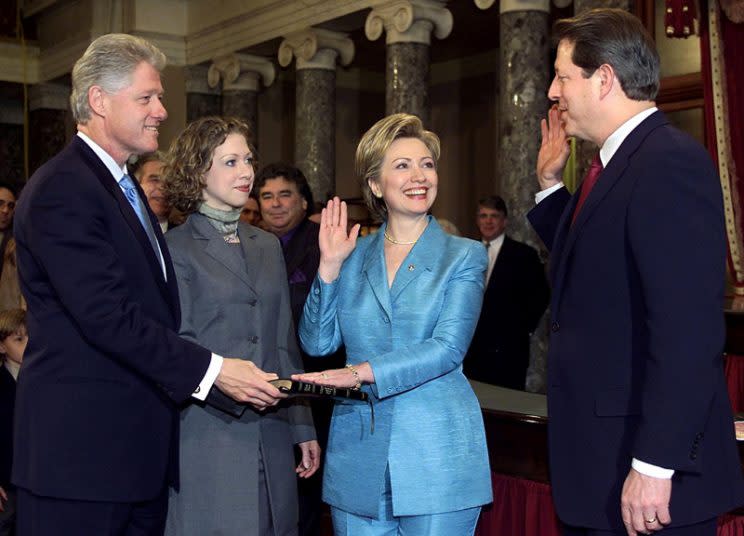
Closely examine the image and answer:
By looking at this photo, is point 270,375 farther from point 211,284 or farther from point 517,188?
point 517,188

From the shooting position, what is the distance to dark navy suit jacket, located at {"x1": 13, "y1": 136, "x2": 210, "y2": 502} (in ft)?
7.87

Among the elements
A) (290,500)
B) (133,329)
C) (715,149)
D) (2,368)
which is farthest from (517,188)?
(133,329)

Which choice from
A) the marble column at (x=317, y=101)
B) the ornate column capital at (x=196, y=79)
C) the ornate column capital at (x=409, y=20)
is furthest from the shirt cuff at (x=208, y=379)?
the ornate column capital at (x=196, y=79)

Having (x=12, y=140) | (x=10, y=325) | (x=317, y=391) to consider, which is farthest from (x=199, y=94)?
(x=317, y=391)

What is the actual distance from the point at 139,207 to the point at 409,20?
6.60 meters

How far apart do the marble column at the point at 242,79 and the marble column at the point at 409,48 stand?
2821mm

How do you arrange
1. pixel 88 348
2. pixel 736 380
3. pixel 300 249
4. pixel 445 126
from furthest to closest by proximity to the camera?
pixel 445 126
pixel 736 380
pixel 300 249
pixel 88 348

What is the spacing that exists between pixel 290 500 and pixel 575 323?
1.21 metres

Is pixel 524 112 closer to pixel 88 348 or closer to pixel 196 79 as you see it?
pixel 88 348

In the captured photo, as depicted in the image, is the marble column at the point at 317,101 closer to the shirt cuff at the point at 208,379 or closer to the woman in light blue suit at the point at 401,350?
the woman in light blue suit at the point at 401,350

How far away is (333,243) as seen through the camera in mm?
2912

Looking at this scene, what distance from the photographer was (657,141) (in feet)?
6.89

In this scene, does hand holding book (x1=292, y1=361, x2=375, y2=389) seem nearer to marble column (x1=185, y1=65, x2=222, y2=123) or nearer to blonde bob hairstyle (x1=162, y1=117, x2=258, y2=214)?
blonde bob hairstyle (x1=162, y1=117, x2=258, y2=214)

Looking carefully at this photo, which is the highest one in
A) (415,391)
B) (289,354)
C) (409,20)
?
(409,20)
